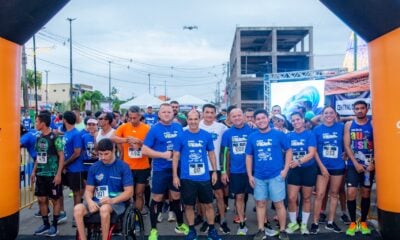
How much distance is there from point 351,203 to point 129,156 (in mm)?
3364

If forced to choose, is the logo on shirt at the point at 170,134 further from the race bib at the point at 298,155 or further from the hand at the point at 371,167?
the hand at the point at 371,167

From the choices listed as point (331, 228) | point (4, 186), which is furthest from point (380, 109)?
point (4, 186)

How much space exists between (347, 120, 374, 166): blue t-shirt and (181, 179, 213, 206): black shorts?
2.09 metres

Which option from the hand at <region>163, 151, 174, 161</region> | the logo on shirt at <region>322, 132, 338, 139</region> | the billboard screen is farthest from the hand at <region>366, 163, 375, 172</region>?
the billboard screen

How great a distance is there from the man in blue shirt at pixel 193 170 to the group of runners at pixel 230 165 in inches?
0.5

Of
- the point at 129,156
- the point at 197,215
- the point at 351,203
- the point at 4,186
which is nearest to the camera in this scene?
the point at 4,186

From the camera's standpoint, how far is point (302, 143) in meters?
6.08

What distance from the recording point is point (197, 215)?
22.7 feet

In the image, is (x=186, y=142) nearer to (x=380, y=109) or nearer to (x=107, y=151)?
(x=107, y=151)

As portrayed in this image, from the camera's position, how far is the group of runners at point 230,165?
5680 mm

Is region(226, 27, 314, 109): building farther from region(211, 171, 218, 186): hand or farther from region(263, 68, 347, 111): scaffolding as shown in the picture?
region(211, 171, 218, 186): hand

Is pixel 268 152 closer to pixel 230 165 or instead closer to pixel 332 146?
pixel 230 165

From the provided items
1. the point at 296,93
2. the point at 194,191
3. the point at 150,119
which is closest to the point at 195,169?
the point at 194,191

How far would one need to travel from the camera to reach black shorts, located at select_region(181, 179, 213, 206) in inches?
221
